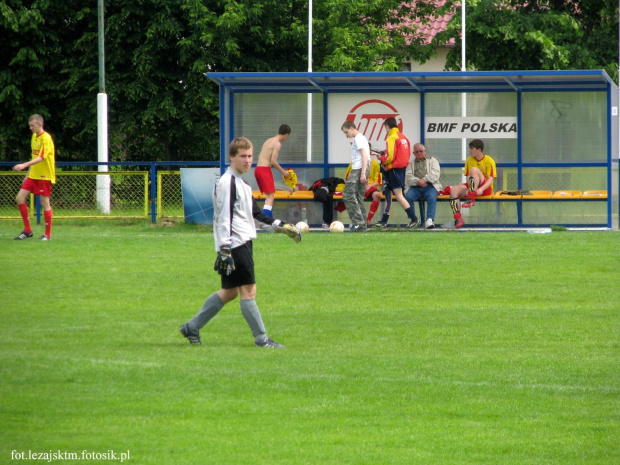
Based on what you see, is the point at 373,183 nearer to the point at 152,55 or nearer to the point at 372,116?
the point at 372,116

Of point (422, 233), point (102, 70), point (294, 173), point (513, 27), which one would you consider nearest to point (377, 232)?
point (422, 233)

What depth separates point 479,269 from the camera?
14547 millimetres

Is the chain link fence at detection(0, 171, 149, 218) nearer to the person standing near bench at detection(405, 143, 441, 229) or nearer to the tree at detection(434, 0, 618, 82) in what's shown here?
the person standing near bench at detection(405, 143, 441, 229)

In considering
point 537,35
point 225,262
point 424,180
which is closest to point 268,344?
point 225,262

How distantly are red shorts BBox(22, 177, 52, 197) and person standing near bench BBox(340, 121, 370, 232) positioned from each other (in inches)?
198

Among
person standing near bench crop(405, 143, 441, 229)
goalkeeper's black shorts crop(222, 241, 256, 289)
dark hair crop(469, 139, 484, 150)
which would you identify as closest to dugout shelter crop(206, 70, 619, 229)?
person standing near bench crop(405, 143, 441, 229)

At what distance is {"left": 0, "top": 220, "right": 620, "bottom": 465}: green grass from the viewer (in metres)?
6.07

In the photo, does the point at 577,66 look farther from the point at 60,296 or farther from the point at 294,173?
the point at 60,296

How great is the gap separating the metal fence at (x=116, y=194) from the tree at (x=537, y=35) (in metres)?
10.6

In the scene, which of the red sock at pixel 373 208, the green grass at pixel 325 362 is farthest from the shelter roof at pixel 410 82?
the green grass at pixel 325 362

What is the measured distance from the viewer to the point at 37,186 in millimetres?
18453

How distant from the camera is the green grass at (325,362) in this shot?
19.9ft

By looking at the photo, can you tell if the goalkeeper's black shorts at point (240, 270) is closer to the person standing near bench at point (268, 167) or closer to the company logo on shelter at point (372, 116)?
the person standing near bench at point (268, 167)

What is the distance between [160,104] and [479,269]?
21019 millimetres
